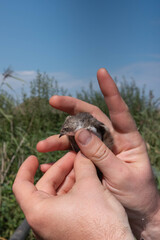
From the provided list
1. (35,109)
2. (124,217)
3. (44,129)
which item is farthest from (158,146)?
(124,217)

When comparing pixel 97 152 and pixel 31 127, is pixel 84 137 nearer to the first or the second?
pixel 97 152

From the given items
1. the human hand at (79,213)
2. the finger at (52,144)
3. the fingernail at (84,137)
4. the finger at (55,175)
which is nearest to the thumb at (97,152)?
the fingernail at (84,137)

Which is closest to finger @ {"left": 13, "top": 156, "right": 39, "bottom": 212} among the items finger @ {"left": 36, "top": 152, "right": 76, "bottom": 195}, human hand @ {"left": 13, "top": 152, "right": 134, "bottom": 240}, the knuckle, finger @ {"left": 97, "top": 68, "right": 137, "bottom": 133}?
human hand @ {"left": 13, "top": 152, "right": 134, "bottom": 240}

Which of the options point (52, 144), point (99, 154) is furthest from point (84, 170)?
point (52, 144)

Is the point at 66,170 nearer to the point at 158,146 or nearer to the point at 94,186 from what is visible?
the point at 94,186

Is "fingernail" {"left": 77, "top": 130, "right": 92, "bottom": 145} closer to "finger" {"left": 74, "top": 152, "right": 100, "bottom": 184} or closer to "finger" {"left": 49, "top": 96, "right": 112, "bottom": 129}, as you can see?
"finger" {"left": 74, "top": 152, "right": 100, "bottom": 184}

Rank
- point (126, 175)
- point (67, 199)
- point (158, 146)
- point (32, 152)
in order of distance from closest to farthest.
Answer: point (67, 199) → point (126, 175) → point (32, 152) → point (158, 146)

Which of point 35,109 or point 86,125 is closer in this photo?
point 86,125
